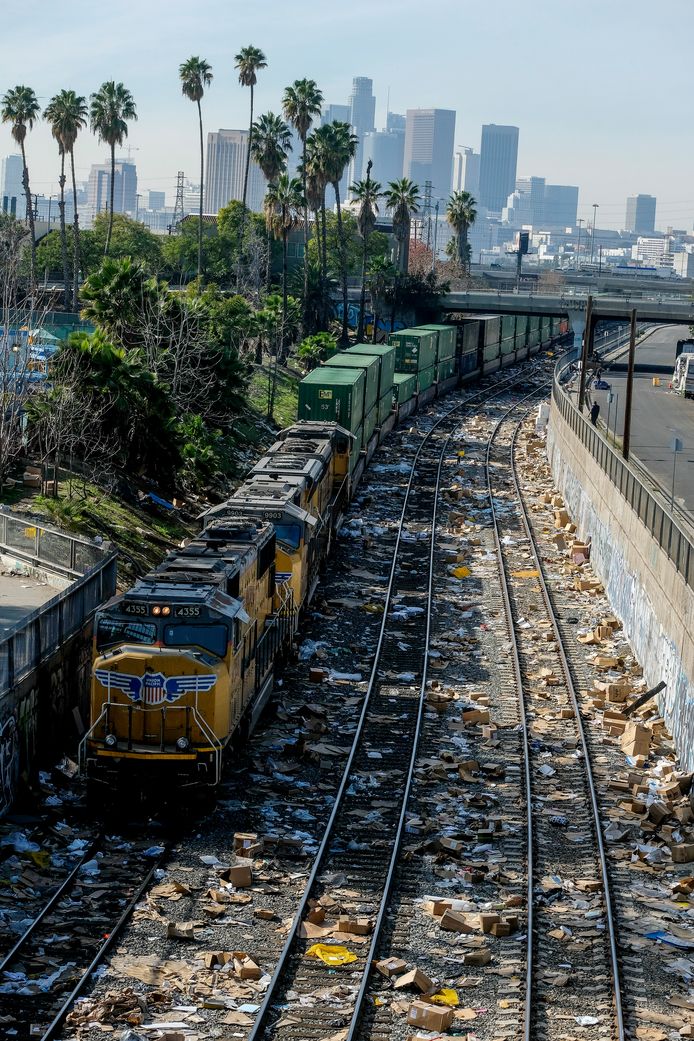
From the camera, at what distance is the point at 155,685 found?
61.6 feet

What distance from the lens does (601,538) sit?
38.5m

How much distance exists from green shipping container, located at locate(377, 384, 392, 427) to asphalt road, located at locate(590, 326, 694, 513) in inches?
393

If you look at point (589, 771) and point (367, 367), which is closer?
point (589, 771)

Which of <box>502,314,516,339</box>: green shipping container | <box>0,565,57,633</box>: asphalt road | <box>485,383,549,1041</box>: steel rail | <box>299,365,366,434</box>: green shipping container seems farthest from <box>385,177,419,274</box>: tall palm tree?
<box>0,565,57,633</box>: asphalt road

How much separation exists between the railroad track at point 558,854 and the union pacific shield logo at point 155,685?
17.3 ft

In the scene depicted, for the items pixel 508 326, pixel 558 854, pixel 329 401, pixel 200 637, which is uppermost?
pixel 508 326

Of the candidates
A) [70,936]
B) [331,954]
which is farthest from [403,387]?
[70,936]

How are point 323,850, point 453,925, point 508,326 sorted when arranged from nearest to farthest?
1. point 453,925
2. point 323,850
3. point 508,326

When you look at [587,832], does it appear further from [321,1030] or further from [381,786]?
[321,1030]

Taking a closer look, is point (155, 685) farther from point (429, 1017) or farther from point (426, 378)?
point (426, 378)

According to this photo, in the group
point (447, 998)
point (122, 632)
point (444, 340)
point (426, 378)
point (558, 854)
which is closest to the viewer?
point (447, 998)

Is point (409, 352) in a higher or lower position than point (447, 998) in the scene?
higher

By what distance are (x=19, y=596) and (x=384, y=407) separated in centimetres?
3690

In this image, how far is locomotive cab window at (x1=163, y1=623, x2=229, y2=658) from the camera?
18.9 metres
